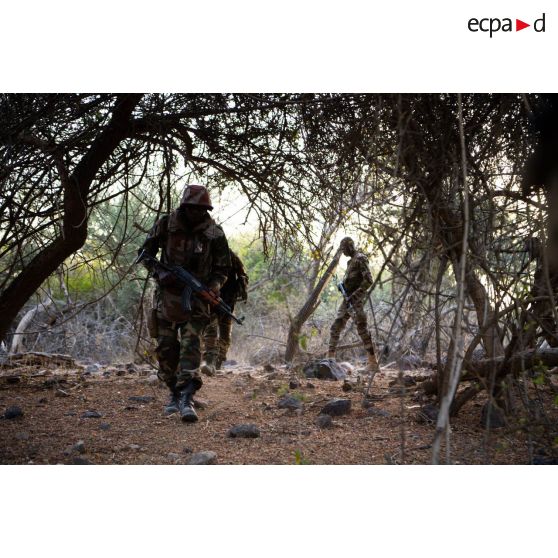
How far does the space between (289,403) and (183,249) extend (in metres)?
1.49

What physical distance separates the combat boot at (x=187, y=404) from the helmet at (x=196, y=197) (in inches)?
51.8

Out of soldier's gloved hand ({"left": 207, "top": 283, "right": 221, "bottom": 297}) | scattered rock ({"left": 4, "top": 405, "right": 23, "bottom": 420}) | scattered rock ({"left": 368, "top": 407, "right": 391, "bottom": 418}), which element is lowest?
scattered rock ({"left": 368, "top": 407, "right": 391, "bottom": 418})

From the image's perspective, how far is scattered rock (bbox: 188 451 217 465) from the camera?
129 inches

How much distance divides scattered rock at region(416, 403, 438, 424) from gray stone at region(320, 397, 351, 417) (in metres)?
0.56

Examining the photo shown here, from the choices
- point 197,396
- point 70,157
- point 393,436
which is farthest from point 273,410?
point 70,157

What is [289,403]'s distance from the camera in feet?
16.0

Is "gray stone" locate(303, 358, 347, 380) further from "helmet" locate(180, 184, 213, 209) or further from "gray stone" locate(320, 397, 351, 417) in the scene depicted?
"helmet" locate(180, 184, 213, 209)

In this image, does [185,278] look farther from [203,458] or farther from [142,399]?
[203,458]

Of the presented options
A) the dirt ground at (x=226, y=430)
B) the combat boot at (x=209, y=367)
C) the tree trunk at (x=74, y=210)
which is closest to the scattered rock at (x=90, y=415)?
the dirt ground at (x=226, y=430)

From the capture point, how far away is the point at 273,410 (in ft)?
16.1

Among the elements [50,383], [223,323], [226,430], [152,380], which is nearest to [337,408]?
[226,430]

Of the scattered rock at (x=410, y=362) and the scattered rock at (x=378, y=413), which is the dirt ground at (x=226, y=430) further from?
the scattered rock at (x=410, y=362)

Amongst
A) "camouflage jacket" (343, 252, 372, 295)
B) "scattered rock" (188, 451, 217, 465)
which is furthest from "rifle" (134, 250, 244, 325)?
"camouflage jacket" (343, 252, 372, 295)

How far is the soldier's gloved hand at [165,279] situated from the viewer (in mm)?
4516
